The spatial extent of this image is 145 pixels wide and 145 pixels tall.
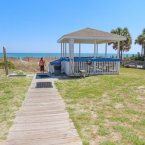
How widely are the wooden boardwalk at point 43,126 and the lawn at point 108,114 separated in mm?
256

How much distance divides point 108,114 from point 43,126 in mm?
2072

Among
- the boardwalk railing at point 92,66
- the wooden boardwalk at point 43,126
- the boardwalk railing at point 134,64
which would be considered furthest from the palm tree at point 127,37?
the wooden boardwalk at point 43,126

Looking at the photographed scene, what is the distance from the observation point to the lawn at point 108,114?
16.2 feet

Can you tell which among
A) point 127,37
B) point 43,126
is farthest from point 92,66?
point 127,37

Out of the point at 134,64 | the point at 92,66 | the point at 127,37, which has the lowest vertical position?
the point at 134,64

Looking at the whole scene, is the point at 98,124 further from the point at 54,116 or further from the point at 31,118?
the point at 31,118

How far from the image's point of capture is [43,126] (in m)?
5.50

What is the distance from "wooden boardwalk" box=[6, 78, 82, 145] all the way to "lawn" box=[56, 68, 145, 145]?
26cm

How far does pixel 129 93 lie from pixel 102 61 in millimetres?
6606

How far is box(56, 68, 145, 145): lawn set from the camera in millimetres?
4926

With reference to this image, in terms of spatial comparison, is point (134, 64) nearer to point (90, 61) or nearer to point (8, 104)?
point (90, 61)

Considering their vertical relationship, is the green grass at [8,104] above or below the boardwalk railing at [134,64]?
below

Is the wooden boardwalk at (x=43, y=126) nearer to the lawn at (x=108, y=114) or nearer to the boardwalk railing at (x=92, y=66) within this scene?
the lawn at (x=108, y=114)

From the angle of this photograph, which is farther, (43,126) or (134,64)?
(134,64)
